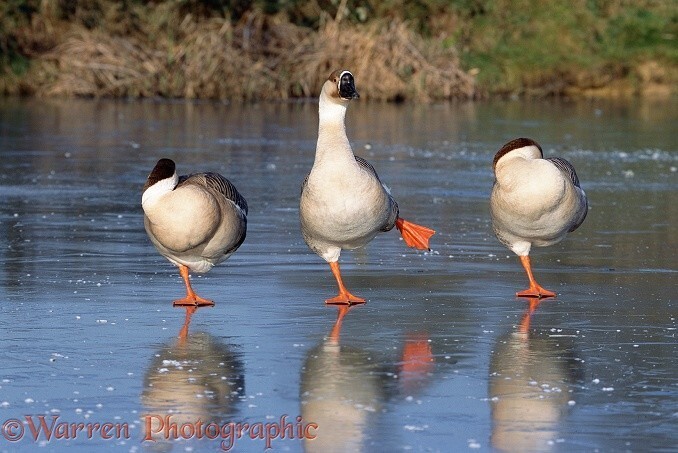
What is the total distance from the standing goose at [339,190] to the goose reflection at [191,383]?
46.5 inches

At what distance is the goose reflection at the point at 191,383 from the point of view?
612 cm

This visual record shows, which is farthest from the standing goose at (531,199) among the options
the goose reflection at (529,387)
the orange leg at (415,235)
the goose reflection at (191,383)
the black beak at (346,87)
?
the goose reflection at (191,383)

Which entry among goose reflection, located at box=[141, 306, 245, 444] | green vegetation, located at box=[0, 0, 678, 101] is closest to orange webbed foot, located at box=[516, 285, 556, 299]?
goose reflection, located at box=[141, 306, 245, 444]

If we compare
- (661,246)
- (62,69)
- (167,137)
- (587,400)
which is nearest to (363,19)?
(62,69)

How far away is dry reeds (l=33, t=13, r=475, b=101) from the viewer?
3559 cm

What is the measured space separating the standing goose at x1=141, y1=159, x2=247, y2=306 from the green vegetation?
87.2 feet

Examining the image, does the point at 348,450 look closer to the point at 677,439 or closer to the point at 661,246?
the point at 677,439

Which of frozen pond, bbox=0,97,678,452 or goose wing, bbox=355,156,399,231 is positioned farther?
goose wing, bbox=355,156,399,231

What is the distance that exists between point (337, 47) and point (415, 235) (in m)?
26.2

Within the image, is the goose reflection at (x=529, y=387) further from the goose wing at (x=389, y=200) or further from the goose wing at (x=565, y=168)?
the goose wing at (x=565, y=168)

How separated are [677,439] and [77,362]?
3.09 meters

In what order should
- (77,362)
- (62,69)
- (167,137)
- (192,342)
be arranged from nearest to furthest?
1. (77,362)
2. (192,342)
3. (167,137)
4. (62,69)

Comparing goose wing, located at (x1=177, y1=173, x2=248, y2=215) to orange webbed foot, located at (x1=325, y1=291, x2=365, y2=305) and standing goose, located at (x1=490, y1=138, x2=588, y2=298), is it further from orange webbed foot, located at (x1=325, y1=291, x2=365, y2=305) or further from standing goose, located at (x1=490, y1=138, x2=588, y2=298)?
standing goose, located at (x1=490, y1=138, x2=588, y2=298)

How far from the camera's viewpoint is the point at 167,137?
23.3 meters
